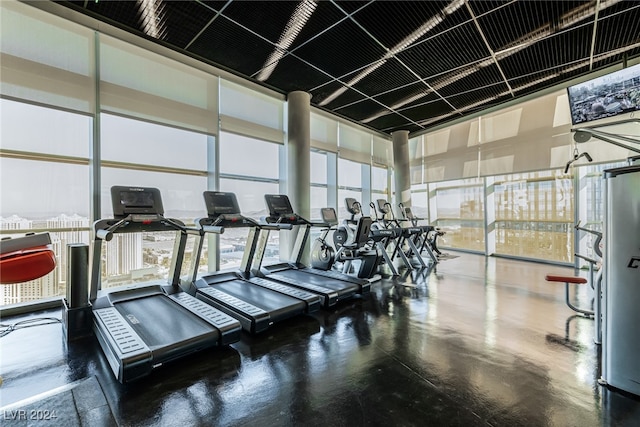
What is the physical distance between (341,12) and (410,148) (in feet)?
22.2

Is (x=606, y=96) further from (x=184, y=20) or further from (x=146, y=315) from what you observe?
(x=146, y=315)

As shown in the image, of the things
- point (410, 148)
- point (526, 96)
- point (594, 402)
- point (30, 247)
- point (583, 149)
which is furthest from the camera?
point (410, 148)

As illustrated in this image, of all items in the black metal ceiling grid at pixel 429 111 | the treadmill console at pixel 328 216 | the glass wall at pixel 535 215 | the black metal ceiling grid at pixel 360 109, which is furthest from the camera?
the black metal ceiling grid at pixel 429 111

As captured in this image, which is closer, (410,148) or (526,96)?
(526,96)

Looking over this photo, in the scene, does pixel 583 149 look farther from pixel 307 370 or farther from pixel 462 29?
pixel 307 370

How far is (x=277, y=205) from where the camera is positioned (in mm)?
5172

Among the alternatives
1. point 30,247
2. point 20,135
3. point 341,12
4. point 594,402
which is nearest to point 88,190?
point 20,135

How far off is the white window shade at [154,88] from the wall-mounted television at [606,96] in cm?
711

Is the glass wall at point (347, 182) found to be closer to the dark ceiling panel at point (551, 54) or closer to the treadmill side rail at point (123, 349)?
the dark ceiling panel at point (551, 54)

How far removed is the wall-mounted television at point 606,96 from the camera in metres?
4.71

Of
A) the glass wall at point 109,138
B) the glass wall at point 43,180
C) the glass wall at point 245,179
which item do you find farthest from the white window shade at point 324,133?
the glass wall at point 43,180

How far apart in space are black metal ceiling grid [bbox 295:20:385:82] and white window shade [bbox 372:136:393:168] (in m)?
4.04

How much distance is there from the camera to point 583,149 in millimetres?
6227

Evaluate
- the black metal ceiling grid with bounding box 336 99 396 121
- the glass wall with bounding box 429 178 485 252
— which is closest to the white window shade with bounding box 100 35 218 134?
the black metal ceiling grid with bounding box 336 99 396 121
